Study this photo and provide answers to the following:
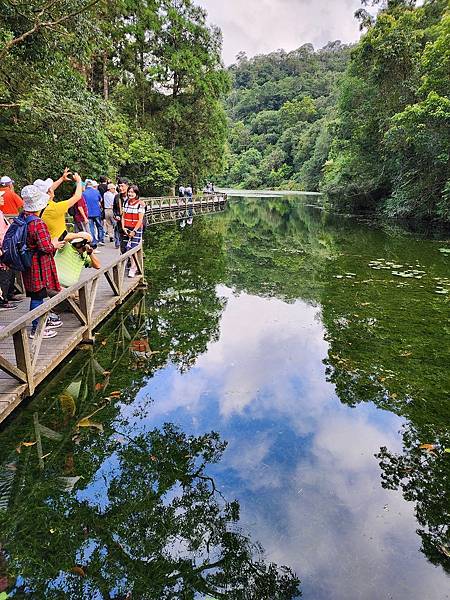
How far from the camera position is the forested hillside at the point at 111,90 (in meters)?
9.80

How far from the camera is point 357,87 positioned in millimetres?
25453

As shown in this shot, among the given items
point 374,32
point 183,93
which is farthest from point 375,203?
point 183,93

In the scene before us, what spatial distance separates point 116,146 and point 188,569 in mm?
21811

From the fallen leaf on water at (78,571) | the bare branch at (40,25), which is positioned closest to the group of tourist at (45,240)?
the fallen leaf on water at (78,571)

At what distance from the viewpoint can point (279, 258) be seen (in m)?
13.3

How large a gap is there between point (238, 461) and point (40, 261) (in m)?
2.92

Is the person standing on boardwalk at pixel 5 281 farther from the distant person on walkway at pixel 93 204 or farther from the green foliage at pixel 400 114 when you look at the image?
the green foliage at pixel 400 114

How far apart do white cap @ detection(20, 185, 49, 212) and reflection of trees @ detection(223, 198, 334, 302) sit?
5.56 m

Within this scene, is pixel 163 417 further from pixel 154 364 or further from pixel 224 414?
pixel 154 364

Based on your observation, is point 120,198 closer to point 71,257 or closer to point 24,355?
point 71,257

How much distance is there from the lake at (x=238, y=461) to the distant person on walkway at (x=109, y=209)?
5545mm

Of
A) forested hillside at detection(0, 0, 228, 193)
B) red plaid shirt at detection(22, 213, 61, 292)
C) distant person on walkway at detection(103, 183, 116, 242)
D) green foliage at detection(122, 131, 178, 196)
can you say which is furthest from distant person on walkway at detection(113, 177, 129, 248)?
green foliage at detection(122, 131, 178, 196)

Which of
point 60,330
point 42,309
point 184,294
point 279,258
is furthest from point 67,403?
point 279,258

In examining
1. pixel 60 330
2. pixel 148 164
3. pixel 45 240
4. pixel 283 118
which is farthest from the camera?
pixel 283 118
